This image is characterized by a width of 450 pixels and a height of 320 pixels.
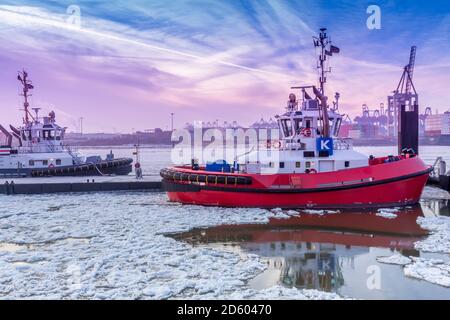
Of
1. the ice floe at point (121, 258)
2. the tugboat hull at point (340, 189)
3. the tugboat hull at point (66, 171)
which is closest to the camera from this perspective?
the ice floe at point (121, 258)

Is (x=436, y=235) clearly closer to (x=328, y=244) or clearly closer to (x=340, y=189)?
(x=328, y=244)

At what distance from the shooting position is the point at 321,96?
50.4 feet

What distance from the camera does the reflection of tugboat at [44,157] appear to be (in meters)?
25.4

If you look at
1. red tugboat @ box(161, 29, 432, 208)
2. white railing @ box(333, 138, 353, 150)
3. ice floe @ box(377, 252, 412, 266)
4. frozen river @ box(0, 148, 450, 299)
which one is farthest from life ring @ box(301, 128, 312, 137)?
ice floe @ box(377, 252, 412, 266)

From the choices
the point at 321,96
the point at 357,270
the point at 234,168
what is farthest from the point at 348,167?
the point at 357,270

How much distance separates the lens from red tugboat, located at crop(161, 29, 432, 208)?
13656 millimetres

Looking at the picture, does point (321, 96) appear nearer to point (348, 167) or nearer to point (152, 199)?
point (348, 167)

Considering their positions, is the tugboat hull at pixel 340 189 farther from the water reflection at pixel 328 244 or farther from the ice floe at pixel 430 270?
the ice floe at pixel 430 270

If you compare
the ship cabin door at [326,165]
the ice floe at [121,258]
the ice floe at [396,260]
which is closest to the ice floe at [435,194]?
the ship cabin door at [326,165]

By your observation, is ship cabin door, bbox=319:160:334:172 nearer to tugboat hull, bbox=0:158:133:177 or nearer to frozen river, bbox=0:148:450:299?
frozen river, bbox=0:148:450:299

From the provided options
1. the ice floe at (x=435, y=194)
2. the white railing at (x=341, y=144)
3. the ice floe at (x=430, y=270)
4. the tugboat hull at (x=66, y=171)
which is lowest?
the ice floe at (x=435, y=194)

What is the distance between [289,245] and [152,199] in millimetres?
9405

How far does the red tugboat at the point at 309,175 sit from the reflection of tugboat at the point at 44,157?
1125cm
